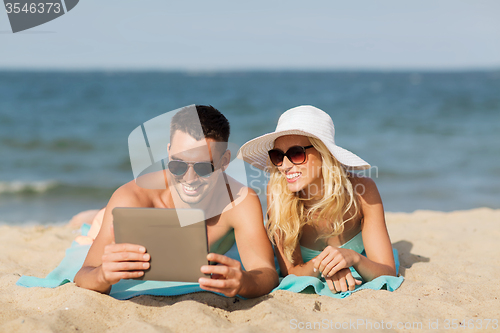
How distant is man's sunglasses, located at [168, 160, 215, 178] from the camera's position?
286cm

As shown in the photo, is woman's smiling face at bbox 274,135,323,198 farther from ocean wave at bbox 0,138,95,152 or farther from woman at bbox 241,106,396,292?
ocean wave at bbox 0,138,95,152

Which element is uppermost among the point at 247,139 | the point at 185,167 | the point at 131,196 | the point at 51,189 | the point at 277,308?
the point at 185,167

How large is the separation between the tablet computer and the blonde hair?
1080mm

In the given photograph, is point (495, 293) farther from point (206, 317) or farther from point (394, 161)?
point (394, 161)

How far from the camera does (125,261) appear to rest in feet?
7.76

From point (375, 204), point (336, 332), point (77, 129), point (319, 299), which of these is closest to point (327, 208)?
point (375, 204)

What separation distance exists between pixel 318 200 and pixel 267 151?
594mm

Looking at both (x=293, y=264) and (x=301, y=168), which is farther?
(x=293, y=264)

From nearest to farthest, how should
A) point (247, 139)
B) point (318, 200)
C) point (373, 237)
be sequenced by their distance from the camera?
point (373, 237), point (318, 200), point (247, 139)

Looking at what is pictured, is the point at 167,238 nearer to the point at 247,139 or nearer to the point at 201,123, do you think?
the point at 201,123

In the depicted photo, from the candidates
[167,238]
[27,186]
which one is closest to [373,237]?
[167,238]

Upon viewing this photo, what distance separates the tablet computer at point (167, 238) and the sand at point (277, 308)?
34cm

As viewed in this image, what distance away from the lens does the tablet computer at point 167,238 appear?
2285mm

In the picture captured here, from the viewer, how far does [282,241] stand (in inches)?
132
